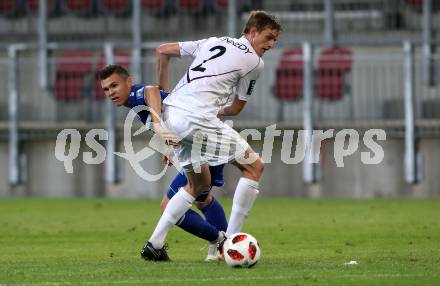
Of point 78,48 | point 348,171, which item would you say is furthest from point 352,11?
point 78,48

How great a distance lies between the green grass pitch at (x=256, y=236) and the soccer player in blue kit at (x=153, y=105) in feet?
0.90

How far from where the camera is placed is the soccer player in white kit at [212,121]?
10.6 m

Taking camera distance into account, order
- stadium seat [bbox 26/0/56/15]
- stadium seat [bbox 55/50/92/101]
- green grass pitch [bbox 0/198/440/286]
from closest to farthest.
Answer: green grass pitch [bbox 0/198/440/286] → stadium seat [bbox 55/50/92/101] → stadium seat [bbox 26/0/56/15]

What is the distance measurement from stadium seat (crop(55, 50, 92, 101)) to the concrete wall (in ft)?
3.13

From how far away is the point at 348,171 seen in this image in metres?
21.9

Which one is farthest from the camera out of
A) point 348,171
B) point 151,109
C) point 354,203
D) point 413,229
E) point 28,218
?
point 348,171

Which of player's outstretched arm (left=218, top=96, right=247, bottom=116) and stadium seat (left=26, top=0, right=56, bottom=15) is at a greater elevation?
stadium seat (left=26, top=0, right=56, bottom=15)

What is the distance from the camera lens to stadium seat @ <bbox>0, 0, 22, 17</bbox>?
25.1 meters

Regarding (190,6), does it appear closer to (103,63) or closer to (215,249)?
(103,63)

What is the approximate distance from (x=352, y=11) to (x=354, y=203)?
4586mm

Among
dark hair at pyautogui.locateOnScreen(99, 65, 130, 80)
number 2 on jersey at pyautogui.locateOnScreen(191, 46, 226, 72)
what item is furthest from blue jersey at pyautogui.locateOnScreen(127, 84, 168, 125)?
number 2 on jersey at pyautogui.locateOnScreen(191, 46, 226, 72)

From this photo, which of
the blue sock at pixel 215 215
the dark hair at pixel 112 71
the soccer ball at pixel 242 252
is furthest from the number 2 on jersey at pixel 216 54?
the soccer ball at pixel 242 252

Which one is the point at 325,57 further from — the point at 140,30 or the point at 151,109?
the point at 151,109

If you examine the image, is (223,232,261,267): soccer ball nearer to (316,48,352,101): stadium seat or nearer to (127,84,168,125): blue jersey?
(127,84,168,125): blue jersey
